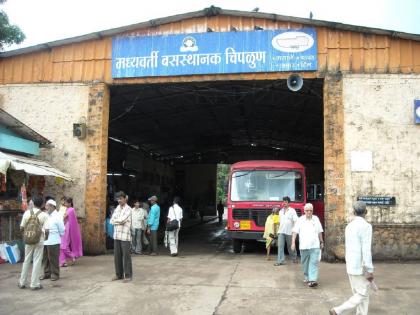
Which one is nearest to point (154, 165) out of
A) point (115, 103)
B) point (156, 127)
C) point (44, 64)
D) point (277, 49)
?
point (156, 127)

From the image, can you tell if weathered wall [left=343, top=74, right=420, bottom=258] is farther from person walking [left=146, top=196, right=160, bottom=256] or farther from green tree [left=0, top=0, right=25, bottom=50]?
green tree [left=0, top=0, right=25, bottom=50]

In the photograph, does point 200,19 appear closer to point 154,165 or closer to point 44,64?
point 44,64

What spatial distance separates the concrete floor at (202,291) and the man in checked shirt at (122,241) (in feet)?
0.94

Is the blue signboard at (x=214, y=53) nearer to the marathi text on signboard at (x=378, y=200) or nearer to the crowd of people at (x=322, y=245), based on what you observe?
the marathi text on signboard at (x=378, y=200)

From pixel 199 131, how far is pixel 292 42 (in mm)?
12732

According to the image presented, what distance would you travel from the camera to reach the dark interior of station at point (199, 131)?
53.6 ft

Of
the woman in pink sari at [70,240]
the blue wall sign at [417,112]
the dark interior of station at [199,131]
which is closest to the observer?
the woman in pink sari at [70,240]

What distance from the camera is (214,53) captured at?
13133mm

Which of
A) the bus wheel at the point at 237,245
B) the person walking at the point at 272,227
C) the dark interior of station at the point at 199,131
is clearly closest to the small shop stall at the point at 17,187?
the dark interior of station at the point at 199,131

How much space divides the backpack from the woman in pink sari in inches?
102

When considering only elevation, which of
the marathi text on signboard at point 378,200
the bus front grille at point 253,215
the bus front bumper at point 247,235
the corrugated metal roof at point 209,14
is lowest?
the bus front bumper at point 247,235

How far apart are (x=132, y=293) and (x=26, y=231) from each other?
7.25 ft

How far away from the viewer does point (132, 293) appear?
8102 mm

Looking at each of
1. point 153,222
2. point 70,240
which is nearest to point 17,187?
point 70,240
